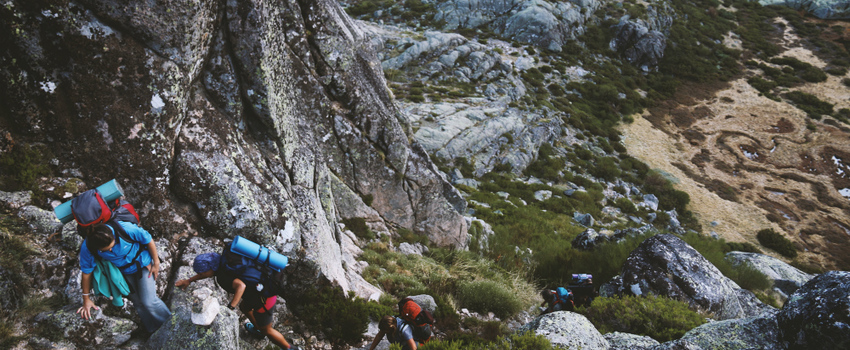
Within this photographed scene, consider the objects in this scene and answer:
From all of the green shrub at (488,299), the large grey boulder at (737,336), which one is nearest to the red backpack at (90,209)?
the large grey boulder at (737,336)

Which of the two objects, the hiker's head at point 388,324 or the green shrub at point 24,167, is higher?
the green shrub at point 24,167

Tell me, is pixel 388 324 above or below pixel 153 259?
below

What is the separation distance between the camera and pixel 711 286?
907 centimetres

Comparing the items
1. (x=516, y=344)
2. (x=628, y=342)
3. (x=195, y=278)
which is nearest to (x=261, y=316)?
(x=195, y=278)

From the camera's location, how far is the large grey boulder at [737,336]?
15.4 ft

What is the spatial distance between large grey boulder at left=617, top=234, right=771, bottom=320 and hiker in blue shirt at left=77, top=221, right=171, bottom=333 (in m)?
10.0

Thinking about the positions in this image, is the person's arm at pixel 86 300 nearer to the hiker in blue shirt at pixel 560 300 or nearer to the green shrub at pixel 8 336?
the green shrub at pixel 8 336

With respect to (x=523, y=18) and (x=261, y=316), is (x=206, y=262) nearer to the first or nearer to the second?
(x=261, y=316)

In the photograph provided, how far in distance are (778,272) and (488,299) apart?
1513cm

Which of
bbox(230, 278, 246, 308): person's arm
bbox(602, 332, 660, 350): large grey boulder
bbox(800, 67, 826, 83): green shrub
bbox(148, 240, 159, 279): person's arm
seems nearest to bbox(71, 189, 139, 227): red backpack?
bbox(148, 240, 159, 279): person's arm

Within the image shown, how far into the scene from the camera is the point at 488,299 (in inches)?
369

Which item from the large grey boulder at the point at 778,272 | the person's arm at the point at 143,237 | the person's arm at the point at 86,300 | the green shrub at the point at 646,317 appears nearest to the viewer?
the person's arm at the point at 86,300

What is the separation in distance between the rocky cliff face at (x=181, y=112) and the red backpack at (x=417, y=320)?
194 centimetres

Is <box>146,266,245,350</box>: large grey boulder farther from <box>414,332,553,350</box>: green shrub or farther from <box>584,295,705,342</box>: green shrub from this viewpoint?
<box>584,295,705,342</box>: green shrub
